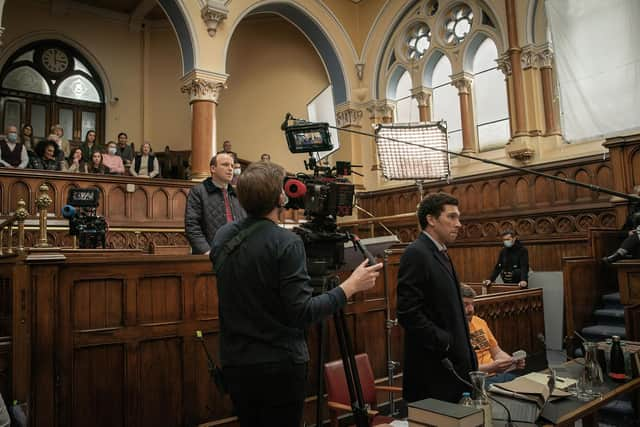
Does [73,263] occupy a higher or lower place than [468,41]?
lower

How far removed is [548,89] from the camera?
785cm

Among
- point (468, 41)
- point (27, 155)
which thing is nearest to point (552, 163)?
point (468, 41)

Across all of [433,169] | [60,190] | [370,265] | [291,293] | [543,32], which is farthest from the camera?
[543,32]

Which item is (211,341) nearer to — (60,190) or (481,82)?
(60,190)

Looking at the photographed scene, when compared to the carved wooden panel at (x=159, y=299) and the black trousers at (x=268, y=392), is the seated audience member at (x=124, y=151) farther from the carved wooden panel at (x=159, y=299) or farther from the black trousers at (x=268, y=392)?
the black trousers at (x=268, y=392)

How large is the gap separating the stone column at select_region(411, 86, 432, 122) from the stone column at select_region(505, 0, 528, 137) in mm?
1956

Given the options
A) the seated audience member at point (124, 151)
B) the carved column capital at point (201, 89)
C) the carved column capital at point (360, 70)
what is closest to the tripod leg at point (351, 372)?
the carved column capital at point (201, 89)

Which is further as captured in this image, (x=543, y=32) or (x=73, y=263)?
(x=543, y=32)

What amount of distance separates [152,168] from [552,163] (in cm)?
648

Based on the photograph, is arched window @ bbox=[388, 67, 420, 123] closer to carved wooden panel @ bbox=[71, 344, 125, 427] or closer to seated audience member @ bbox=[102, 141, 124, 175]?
seated audience member @ bbox=[102, 141, 124, 175]

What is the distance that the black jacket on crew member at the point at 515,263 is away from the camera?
658 centimetres

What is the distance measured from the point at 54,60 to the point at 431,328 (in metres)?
11.1

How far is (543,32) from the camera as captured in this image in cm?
790

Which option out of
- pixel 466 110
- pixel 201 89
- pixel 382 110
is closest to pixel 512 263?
pixel 466 110
